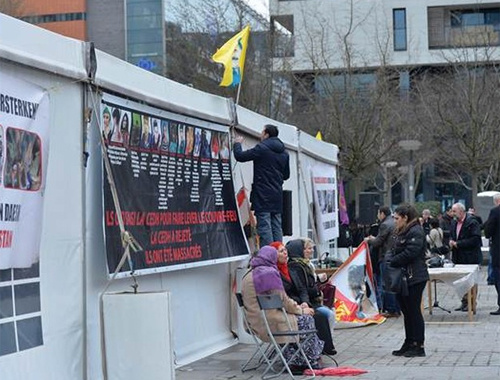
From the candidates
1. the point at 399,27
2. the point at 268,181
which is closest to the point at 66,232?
the point at 268,181

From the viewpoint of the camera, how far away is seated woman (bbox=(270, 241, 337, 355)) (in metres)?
10.1

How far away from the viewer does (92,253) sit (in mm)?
7918

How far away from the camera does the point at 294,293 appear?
10242 millimetres

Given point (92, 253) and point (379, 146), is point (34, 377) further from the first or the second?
point (379, 146)

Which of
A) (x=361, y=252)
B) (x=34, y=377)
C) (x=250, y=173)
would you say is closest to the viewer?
(x=34, y=377)

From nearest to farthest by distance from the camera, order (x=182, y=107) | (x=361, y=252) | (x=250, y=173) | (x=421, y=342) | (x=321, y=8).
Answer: (x=182, y=107) → (x=421, y=342) → (x=250, y=173) → (x=361, y=252) → (x=321, y=8)

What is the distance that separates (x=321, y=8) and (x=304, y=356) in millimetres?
39186

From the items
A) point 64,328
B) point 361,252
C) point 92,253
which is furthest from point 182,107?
point 361,252

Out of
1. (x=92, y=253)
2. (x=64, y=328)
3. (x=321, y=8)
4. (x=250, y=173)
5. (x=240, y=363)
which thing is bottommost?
(x=240, y=363)

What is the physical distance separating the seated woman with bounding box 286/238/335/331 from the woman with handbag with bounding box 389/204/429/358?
0.88m

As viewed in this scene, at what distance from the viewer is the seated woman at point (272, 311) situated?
934 centimetres

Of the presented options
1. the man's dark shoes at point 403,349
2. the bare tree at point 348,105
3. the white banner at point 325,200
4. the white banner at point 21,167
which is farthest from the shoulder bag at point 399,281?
the bare tree at point 348,105

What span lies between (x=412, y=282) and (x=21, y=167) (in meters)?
5.47

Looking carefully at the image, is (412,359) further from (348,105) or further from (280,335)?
(348,105)
